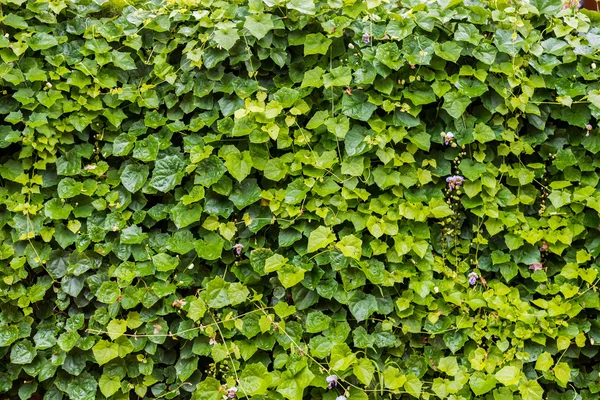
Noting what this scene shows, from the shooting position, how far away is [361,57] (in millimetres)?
2262

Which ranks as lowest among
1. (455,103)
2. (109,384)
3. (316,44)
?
(109,384)

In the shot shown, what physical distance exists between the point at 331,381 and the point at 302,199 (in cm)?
77

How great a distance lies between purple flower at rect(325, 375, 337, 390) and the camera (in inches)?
84.3

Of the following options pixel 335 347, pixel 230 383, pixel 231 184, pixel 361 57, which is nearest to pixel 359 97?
pixel 361 57

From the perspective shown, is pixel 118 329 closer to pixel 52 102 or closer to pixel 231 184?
pixel 231 184

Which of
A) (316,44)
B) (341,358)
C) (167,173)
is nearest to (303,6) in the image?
(316,44)

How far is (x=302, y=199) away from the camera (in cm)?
224

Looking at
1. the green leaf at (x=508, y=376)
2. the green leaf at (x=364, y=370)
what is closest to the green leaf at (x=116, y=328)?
the green leaf at (x=364, y=370)

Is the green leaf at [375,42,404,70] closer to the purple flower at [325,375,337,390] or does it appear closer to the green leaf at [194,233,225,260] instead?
the green leaf at [194,233,225,260]

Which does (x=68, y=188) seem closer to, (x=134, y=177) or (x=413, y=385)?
(x=134, y=177)

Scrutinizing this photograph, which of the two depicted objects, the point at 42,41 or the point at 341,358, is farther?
the point at 42,41

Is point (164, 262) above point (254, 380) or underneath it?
above

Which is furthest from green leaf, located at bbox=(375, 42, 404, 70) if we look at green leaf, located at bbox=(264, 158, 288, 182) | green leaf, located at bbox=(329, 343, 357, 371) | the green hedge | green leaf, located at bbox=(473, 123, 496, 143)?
green leaf, located at bbox=(329, 343, 357, 371)

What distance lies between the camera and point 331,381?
216cm
